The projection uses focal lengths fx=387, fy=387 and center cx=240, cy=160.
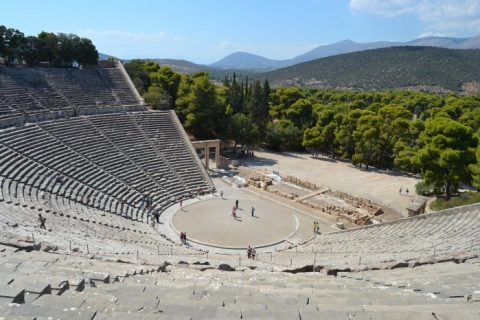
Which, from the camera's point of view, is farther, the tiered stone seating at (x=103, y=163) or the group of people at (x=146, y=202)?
the group of people at (x=146, y=202)

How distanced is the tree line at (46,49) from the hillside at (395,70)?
117 metres

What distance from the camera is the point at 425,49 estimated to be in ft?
558

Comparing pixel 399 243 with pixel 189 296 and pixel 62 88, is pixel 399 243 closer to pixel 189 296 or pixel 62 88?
pixel 189 296

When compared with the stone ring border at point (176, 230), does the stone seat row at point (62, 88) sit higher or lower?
higher

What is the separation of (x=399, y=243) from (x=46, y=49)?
38.9 m

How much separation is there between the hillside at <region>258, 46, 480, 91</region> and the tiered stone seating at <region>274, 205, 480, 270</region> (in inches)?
4952

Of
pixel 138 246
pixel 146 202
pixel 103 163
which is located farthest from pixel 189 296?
pixel 103 163

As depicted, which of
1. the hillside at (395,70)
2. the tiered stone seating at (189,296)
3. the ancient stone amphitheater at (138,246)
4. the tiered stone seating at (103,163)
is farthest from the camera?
the hillside at (395,70)

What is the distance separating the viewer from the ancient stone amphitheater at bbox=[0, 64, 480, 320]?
5.66 meters

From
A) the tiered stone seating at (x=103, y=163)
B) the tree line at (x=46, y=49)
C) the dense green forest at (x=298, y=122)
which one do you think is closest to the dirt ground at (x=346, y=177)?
the dense green forest at (x=298, y=122)

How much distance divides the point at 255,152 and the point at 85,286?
38.8 metres

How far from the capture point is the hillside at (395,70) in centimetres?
13812

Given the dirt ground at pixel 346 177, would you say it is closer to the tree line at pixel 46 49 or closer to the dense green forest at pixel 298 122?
the dense green forest at pixel 298 122

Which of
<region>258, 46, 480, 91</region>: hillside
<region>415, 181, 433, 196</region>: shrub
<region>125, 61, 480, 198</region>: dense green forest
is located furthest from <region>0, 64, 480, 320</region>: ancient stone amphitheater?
<region>258, 46, 480, 91</region>: hillside
